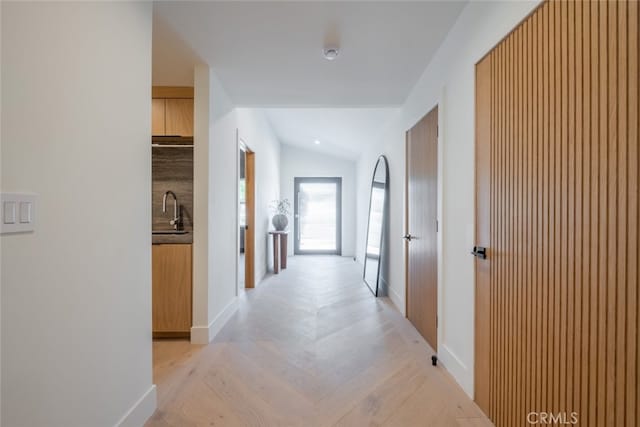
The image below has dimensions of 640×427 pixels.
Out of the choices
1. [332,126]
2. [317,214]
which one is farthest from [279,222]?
[317,214]

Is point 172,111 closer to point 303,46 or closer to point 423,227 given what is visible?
point 303,46

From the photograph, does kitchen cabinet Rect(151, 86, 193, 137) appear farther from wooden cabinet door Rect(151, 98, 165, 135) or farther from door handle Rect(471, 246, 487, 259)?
door handle Rect(471, 246, 487, 259)

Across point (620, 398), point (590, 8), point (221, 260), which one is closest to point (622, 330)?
point (620, 398)

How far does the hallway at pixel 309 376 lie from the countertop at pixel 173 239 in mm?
899

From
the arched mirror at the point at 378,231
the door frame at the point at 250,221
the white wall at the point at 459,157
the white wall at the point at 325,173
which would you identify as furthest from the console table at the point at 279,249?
the white wall at the point at 459,157

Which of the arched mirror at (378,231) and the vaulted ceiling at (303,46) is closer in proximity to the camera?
the vaulted ceiling at (303,46)

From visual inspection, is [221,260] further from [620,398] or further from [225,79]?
[620,398]

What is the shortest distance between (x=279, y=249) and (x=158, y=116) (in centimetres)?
382

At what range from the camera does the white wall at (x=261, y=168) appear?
4.68 meters

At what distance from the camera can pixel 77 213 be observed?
1.29 m

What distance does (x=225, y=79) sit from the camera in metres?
3.17

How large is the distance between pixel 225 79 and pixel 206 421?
279 cm
